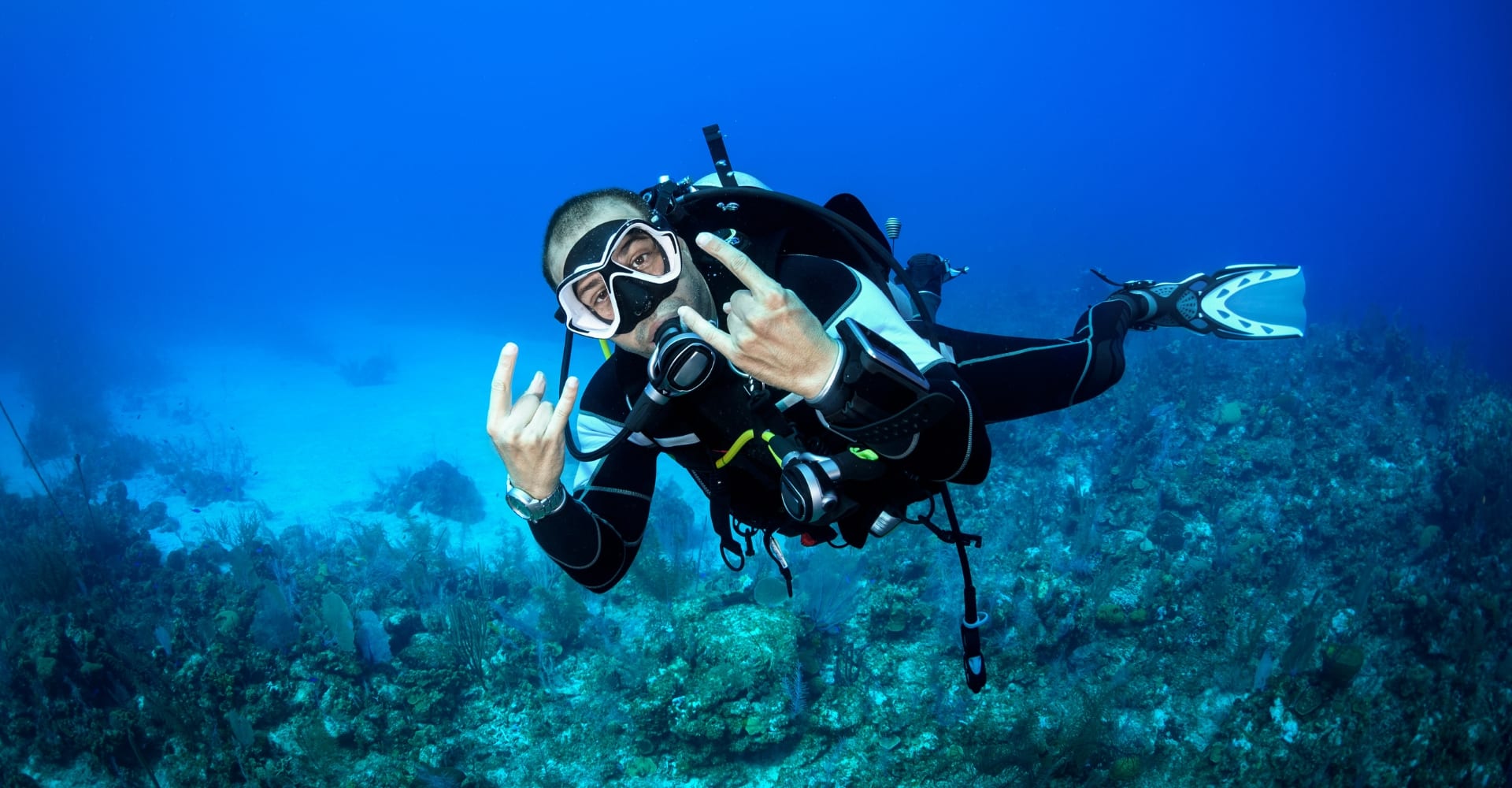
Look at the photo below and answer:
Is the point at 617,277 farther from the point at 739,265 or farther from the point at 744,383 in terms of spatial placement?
the point at 739,265

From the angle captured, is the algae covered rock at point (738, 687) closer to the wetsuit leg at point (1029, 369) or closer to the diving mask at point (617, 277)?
the wetsuit leg at point (1029, 369)

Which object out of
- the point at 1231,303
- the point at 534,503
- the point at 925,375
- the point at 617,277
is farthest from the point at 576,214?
the point at 1231,303

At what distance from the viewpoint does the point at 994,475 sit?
1063 centimetres

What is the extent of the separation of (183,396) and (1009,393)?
33.5 m

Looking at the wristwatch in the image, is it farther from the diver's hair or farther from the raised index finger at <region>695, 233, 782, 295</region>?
the raised index finger at <region>695, 233, 782, 295</region>

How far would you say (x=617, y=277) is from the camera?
2.21 metres

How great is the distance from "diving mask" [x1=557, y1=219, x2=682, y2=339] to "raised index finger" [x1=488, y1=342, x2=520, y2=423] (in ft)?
1.31

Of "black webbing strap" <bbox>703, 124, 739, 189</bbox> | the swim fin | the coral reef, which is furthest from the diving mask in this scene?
the coral reef

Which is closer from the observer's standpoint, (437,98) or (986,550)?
(986,550)

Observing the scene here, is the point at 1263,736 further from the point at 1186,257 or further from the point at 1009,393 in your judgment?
the point at 1186,257

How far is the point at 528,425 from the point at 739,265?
1025 mm

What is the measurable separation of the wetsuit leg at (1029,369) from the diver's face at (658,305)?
5.26 ft

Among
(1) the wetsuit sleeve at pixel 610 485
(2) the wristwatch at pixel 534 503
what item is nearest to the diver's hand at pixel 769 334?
(2) the wristwatch at pixel 534 503

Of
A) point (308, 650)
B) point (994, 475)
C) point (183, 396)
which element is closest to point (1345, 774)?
point (994, 475)
